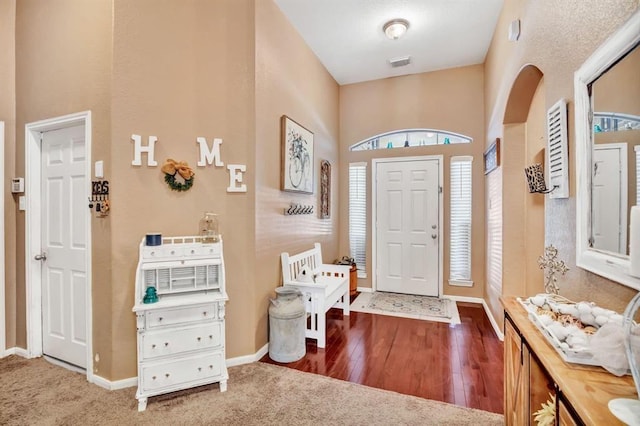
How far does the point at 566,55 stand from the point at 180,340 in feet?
9.46

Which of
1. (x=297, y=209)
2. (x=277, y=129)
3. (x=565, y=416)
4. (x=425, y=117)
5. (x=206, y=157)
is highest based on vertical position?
(x=425, y=117)

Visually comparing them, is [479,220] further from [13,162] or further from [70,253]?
[13,162]

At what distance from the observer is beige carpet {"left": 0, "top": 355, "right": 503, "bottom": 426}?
185 centimetres

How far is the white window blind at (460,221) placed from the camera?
421 cm

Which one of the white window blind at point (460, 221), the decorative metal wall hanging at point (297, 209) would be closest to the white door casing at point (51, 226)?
the decorative metal wall hanging at point (297, 209)

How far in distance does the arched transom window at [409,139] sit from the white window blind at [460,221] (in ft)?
1.08

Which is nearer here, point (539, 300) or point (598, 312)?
point (598, 312)

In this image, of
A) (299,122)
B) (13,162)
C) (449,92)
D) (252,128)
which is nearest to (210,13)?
(252,128)

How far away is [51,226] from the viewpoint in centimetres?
261

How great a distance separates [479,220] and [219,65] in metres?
3.77

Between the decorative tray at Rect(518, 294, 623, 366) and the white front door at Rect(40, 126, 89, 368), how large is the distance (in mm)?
2939

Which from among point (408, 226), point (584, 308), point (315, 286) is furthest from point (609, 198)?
point (408, 226)

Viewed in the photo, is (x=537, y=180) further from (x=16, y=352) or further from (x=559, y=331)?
(x=16, y=352)

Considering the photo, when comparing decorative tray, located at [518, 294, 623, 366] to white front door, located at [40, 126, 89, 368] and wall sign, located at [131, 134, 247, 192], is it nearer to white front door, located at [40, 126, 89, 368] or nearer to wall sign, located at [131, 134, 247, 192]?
wall sign, located at [131, 134, 247, 192]
